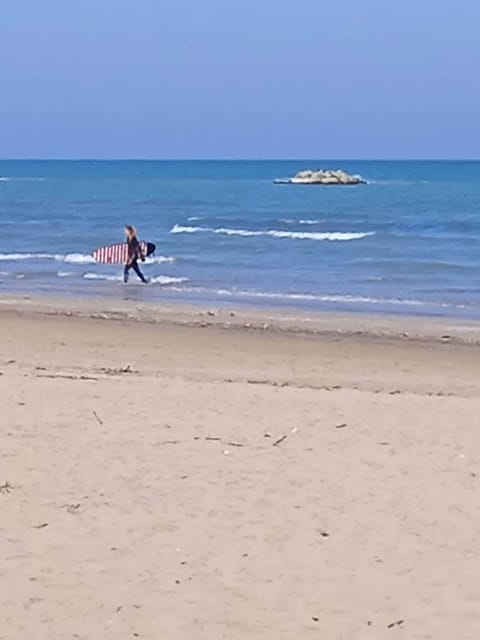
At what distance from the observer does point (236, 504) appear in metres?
6.90

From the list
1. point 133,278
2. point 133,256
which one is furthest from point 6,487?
point 133,278

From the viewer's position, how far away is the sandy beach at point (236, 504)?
17.2ft

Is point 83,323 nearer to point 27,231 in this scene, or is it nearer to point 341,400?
point 341,400

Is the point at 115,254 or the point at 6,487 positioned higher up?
the point at 115,254

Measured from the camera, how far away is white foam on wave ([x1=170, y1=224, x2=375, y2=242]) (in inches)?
1457

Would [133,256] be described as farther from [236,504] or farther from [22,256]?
[236,504]

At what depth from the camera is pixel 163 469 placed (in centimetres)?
768

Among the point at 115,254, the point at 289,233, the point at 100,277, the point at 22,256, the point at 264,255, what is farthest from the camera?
the point at 289,233

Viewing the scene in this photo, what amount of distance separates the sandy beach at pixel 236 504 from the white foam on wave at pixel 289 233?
24041 millimetres

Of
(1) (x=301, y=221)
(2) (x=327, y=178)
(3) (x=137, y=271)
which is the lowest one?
(3) (x=137, y=271)

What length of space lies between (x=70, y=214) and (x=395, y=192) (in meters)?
36.7

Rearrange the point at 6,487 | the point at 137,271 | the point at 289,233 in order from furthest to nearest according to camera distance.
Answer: the point at 289,233 → the point at 137,271 → the point at 6,487

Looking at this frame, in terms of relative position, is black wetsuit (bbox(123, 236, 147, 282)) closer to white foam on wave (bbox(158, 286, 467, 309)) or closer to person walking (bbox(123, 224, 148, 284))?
person walking (bbox(123, 224, 148, 284))

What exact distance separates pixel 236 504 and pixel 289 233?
32.4 meters
